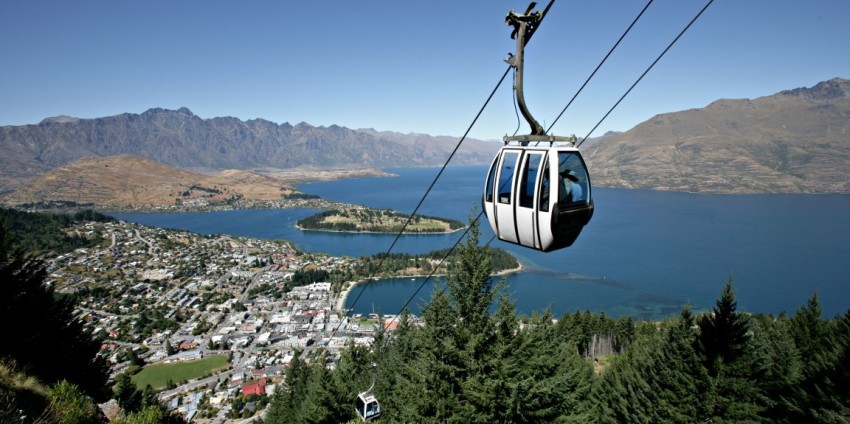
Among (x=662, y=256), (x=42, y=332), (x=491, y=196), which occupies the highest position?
(x=491, y=196)

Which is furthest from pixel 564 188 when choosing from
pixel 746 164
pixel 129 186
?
pixel 746 164

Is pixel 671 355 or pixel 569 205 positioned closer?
pixel 569 205

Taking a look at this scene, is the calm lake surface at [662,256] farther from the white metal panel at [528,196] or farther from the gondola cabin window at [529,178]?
the gondola cabin window at [529,178]

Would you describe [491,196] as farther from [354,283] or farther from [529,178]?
[354,283]

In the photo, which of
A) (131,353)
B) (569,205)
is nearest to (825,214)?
(569,205)

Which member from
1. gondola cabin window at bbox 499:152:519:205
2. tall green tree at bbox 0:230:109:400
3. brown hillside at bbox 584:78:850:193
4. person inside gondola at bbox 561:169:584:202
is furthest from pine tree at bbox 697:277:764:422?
brown hillside at bbox 584:78:850:193

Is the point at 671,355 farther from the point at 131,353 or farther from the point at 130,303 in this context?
the point at 130,303

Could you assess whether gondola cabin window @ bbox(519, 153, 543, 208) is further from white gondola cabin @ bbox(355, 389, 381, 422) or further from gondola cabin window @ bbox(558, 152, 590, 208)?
white gondola cabin @ bbox(355, 389, 381, 422)
